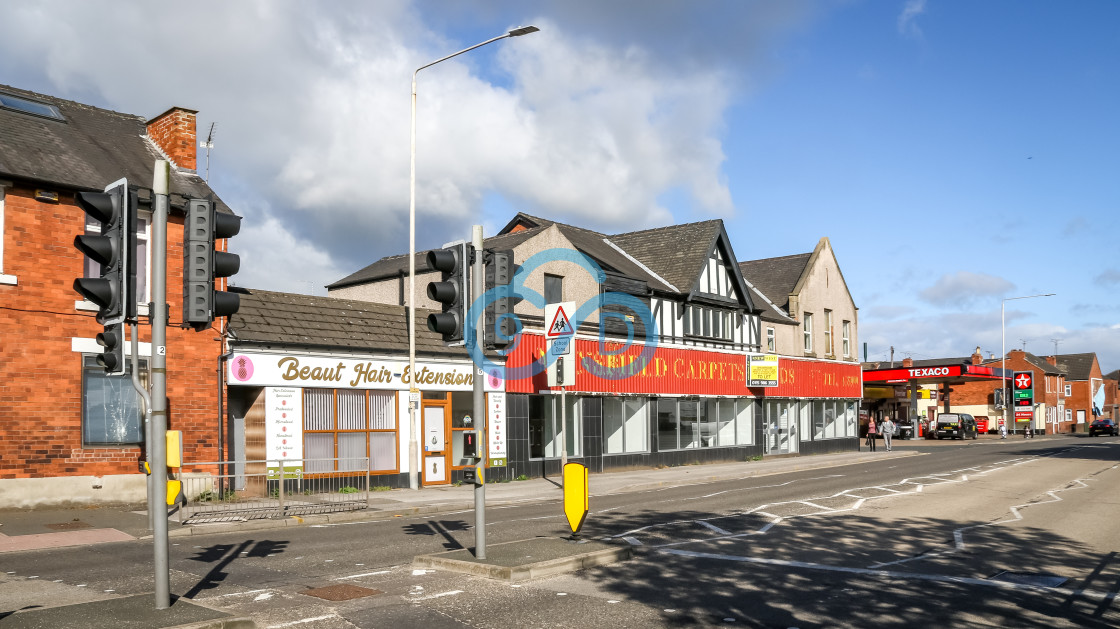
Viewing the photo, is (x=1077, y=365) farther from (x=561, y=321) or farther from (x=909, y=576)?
(x=909, y=576)

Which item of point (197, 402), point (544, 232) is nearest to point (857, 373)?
point (544, 232)

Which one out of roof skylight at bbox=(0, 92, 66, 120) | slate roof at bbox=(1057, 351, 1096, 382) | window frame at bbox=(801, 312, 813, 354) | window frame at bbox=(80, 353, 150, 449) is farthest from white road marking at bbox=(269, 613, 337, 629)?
slate roof at bbox=(1057, 351, 1096, 382)

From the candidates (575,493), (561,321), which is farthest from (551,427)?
(575,493)

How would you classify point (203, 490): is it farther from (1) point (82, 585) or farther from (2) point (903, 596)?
(2) point (903, 596)

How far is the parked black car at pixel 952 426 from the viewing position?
6500cm

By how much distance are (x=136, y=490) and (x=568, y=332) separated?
36.2 ft

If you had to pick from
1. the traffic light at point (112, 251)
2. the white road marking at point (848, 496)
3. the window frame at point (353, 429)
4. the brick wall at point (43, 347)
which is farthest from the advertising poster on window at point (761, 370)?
the traffic light at point (112, 251)

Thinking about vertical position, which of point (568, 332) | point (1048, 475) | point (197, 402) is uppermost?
point (568, 332)

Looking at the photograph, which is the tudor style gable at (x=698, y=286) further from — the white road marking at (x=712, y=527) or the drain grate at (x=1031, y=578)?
the drain grate at (x=1031, y=578)

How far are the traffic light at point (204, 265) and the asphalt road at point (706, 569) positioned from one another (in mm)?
2882

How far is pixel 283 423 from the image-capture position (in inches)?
838

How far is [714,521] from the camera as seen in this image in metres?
16.1

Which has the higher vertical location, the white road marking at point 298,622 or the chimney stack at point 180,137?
the chimney stack at point 180,137

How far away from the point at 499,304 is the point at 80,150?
14440 mm
